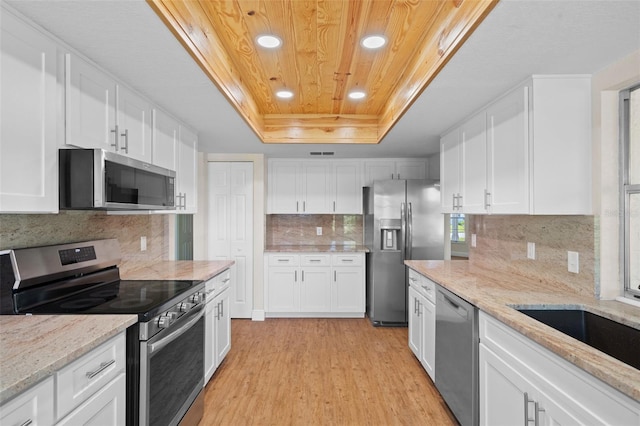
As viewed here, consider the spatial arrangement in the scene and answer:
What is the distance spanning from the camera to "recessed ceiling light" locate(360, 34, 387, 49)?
189cm

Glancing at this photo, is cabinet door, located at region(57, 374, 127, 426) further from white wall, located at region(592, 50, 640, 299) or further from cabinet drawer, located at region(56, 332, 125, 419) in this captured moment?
white wall, located at region(592, 50, 640, 299)

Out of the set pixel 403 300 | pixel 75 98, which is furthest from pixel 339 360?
pixel 75 98

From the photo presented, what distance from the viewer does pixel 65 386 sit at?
111 cm

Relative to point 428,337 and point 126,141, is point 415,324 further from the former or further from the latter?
point 126,141

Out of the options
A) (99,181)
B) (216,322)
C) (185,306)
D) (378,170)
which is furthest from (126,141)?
(378,170)

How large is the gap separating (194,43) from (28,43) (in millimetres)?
655

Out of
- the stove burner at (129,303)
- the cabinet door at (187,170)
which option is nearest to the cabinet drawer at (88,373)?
the stove burner at (129,303)

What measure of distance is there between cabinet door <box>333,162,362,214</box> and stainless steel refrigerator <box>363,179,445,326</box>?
502 millimetres

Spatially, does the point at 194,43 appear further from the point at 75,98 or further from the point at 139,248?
the point at 139,248

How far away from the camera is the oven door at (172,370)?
1542 millimetres

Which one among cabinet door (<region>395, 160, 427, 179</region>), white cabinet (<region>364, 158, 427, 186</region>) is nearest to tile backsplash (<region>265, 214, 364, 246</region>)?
white cabinet (<region>364, 158, 427, 186</region>)

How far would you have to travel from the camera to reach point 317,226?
4.92 meters

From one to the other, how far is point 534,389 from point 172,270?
100 inches

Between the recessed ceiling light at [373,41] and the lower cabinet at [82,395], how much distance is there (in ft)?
6.53
